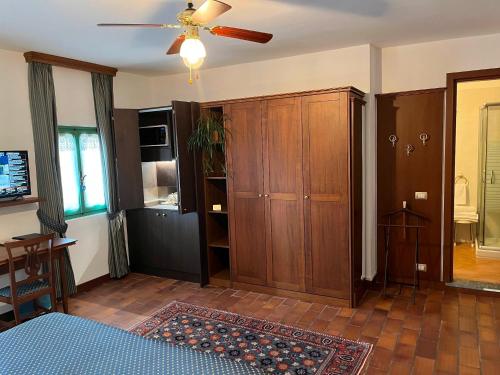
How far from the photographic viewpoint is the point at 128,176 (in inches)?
181

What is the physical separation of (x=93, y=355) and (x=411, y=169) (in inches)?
137

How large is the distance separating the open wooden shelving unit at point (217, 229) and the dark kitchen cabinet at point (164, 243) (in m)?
0.18

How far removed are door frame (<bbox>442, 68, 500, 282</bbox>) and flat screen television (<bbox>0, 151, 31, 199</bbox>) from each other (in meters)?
4.16

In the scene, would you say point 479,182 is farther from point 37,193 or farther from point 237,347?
point 37,193

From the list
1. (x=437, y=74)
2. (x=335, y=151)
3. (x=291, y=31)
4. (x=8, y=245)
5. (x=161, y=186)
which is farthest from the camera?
(x=161, y=186)

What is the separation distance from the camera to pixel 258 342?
3.10 m

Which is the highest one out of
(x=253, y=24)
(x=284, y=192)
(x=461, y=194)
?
(x=253, y=24)

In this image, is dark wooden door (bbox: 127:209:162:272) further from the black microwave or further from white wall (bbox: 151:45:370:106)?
white wall (bbox: 151:45:370:106)

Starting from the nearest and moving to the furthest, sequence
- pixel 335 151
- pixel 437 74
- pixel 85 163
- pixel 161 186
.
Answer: pixel 335 151 < pixel 437 74 < pixel 85 163 < pixel 161 186

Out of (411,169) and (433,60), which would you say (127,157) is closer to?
(411,169)

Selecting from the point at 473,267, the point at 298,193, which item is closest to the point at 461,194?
the point at 473,267

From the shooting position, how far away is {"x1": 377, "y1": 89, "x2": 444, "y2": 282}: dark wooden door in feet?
12.9

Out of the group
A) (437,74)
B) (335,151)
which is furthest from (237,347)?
(437,74)

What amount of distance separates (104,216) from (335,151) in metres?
2.89
